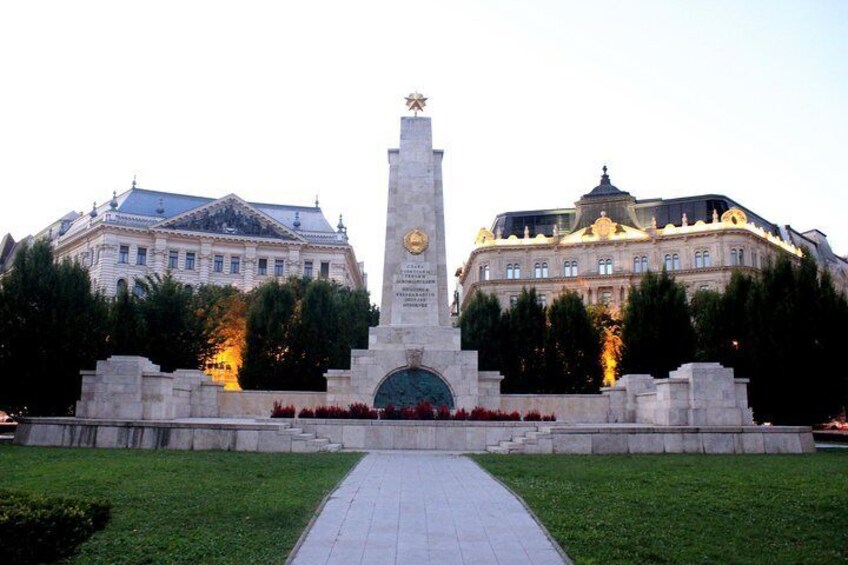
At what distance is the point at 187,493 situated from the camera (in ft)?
44.6

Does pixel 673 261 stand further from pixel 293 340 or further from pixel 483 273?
pixel 293 340

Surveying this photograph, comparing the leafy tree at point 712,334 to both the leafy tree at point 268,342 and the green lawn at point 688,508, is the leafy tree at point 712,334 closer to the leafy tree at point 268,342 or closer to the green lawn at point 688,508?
the green lawn at point 688,508

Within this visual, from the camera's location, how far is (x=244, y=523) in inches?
442

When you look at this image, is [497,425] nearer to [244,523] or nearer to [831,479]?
[831,479]

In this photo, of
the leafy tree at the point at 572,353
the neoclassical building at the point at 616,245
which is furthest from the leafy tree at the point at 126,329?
the neoclassical building at the point at 616,245

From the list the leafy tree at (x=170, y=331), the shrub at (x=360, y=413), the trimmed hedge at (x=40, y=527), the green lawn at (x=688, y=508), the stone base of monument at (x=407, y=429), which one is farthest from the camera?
the leafy tree at (x=170, y=331)

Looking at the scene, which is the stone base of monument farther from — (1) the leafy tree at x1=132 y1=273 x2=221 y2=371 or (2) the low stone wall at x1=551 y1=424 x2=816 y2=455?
(1) the leafy tree at x1=132 y1=273 x2=221 y2=371

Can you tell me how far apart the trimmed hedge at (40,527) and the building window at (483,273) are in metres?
91.4

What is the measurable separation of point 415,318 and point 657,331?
58.0 ft

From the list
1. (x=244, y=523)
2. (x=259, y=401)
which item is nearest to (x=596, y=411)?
(x=259, y=401)

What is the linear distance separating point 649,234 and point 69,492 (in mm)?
87684

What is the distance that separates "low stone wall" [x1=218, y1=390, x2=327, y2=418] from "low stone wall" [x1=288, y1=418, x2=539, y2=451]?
904 centimetres

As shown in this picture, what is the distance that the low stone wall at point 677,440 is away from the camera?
73.7ft

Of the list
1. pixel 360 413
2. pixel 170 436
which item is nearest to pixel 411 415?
pixel 360 413
